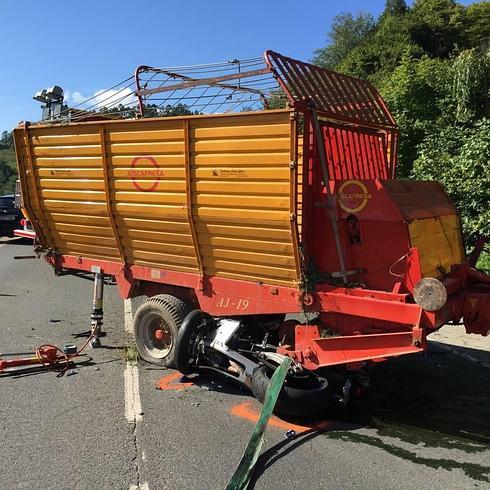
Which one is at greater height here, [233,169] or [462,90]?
[462,90]

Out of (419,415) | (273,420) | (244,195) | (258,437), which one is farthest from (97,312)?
(419,415)

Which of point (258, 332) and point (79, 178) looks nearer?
point (258, 332)

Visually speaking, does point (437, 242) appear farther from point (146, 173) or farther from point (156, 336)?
point (156, 336)

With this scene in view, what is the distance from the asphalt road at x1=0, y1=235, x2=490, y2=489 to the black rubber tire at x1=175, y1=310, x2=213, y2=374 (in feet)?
0.77

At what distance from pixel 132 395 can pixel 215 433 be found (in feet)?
3.70

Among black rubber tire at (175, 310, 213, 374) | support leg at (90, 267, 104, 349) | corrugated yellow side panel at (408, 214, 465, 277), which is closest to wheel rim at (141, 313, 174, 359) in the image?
black rubber tire at (175, 310, 213, 374)

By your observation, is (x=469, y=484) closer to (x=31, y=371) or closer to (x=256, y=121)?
(x=256, y=121)

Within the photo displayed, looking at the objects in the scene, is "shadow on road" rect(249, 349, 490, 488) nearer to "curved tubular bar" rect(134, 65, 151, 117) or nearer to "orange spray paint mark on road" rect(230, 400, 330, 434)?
"orange spray paint mark on road" rect(230, 400, 330, 434)

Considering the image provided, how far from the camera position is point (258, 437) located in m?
3.99

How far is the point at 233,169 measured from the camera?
488cm

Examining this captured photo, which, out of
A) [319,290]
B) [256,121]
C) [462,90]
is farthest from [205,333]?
[462,90]

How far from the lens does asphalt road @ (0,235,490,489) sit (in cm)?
365

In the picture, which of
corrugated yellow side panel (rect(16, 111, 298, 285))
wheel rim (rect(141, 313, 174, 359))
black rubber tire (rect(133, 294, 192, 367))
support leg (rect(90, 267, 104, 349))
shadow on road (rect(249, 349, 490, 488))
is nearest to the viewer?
shadow on road (rect(249, 349, 490, 488))

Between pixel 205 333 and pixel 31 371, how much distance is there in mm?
1949
